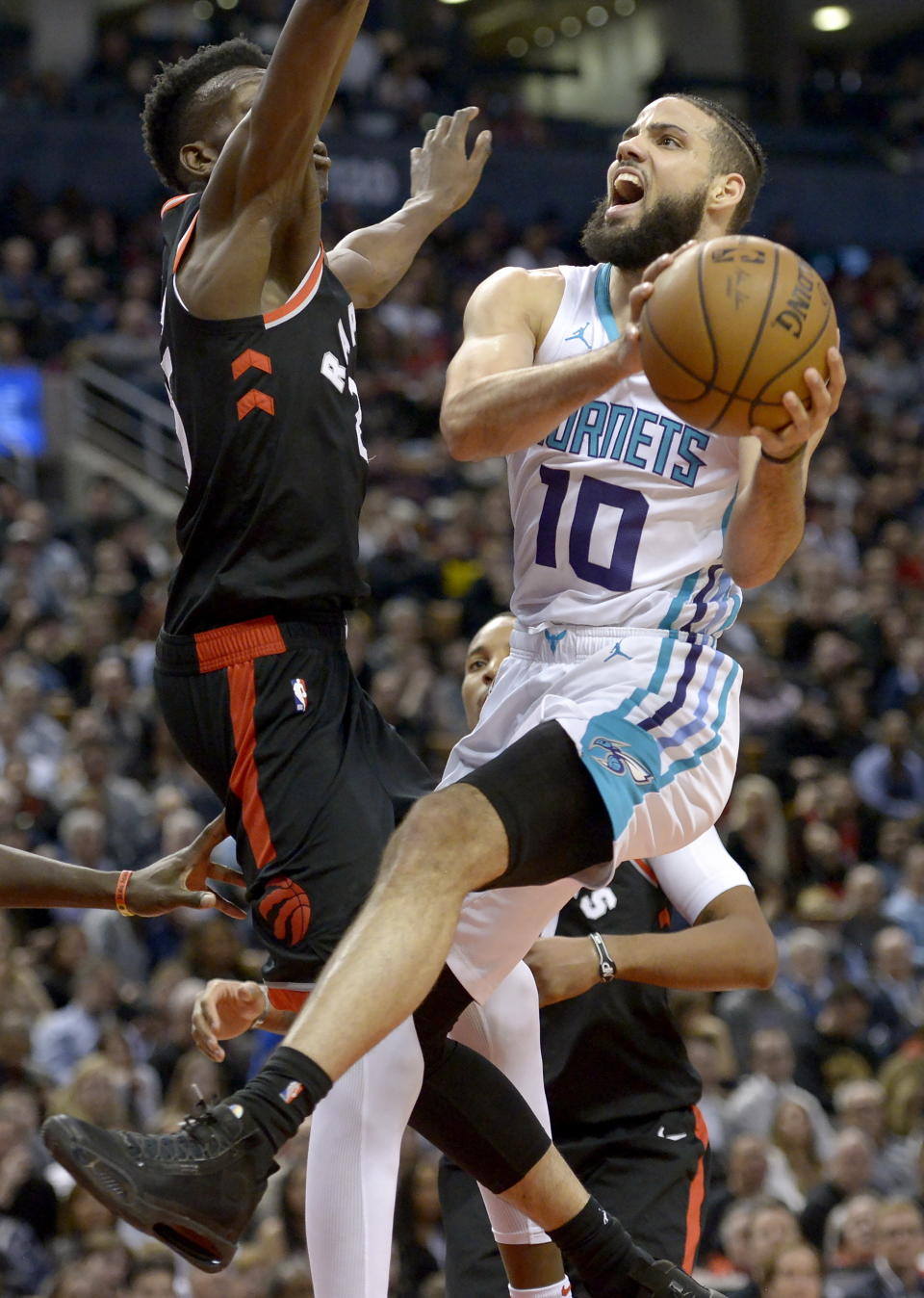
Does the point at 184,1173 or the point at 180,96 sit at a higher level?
the point at 180,96

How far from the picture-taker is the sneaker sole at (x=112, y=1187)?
3.05m

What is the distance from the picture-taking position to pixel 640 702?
4.00m

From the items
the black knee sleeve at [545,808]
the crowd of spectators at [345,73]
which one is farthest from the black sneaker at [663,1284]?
the crowd of spectators at [345,73]

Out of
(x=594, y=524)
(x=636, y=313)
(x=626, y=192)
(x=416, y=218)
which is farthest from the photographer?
(x=416, y=218)

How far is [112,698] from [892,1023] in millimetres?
5042

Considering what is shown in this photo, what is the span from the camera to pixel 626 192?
14.4 ft

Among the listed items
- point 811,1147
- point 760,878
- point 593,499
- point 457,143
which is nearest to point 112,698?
point 760,878

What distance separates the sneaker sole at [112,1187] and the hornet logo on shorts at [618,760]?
1224mm

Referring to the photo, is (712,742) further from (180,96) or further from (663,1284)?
(180,96)

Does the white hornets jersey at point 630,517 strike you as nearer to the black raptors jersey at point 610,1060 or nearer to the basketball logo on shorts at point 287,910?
the basketball logo on shorts at point 287,910

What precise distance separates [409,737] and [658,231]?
7.63 metres

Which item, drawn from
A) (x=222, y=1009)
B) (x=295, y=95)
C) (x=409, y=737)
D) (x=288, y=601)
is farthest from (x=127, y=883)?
(x=409, y=737)

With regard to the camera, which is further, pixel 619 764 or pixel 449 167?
pixel 449 167

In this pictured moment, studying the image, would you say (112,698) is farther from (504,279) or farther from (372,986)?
(372,986)
